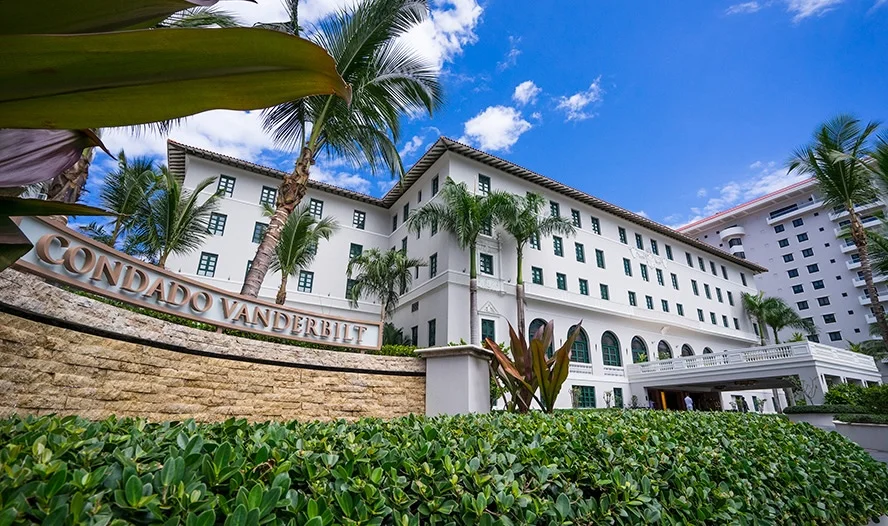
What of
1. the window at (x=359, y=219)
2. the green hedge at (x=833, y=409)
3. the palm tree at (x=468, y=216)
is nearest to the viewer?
the green hedge at (x=833, y=409)

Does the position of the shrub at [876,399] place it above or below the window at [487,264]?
below

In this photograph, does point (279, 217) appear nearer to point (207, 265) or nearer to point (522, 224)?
point (522, 224)

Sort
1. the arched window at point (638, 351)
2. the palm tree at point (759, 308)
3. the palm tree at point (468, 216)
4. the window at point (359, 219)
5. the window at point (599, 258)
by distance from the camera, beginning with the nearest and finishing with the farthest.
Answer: the palm tree at point (468, 216)
the arched window at point (638, 351)
the window at point (359, 219)
the window at point (599, 258)
the palm tree at point (759, 308)

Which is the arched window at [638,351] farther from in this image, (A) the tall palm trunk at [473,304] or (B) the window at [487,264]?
(A) the tall palm trunk at [473,304]

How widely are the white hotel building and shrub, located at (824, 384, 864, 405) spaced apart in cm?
119

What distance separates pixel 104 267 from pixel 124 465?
4136mm

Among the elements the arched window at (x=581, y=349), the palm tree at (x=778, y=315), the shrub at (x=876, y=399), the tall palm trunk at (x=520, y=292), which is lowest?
the shrub at (x=876, y=399)

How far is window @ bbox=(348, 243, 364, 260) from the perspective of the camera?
24250 mm

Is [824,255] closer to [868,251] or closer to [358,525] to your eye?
[868,251]

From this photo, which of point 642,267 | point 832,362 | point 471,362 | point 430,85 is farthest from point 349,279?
point 832,362

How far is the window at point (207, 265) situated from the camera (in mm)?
19781

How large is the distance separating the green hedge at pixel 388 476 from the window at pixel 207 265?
2045cm

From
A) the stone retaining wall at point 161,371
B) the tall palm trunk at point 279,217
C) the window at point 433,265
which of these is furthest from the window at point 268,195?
the stone retaining wall at point 161,371

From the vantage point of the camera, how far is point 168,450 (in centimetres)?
154
